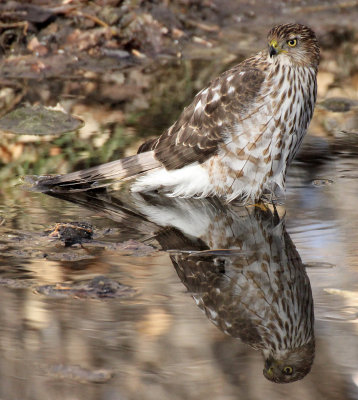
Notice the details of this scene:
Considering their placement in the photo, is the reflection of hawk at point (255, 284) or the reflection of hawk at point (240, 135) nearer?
the reflection of hawk at point (255, 284)

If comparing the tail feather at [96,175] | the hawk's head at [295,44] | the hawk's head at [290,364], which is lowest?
the tail feather at [96,175]

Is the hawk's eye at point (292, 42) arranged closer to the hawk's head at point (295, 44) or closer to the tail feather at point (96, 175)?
the hawk's head at point (295, 44)

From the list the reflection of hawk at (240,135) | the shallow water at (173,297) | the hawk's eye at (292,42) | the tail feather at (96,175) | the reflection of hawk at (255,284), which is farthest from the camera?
the tail feather at (96,175)

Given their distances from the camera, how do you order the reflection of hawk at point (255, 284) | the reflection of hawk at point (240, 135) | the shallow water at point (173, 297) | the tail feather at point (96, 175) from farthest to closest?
the tail feather at point (96, 175) → the reflection of hawk at point (240, 135) → the reflection of hawk at point (255, 284) → the shallow water at point (173, 297)

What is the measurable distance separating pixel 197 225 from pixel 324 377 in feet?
6.83

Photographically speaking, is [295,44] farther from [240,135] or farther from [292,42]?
[240,135]

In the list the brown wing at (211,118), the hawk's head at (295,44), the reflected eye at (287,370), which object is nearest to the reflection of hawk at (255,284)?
the reflected eye at (287,370)

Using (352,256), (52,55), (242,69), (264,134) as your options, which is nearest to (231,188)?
(264,134)

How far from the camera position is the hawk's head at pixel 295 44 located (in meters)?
5.74

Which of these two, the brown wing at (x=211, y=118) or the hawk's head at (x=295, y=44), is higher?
the hawk's head at (x=295, y=44)

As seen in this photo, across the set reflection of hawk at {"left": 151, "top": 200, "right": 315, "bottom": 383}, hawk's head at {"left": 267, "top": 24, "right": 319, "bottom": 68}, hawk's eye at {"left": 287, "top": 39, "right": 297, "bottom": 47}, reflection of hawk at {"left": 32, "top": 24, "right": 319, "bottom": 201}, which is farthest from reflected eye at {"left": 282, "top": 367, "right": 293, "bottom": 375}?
hawk's eye at {"left": 287, "top": 39, "right": 297, "bottom": 47}

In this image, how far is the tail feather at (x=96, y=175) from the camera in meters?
6.06

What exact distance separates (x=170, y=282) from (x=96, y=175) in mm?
1873

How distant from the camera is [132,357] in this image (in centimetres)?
361
